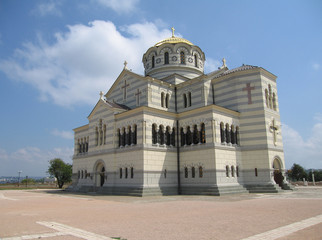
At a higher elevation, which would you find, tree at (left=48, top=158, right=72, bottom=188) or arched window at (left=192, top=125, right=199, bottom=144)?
arched window at (left=192, top=125, right=199, bottom=144)

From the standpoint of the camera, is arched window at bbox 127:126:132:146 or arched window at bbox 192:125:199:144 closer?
arched window at bbox 192:125:199:144

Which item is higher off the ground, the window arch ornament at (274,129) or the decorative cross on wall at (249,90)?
the decorative cross on wall at (249,90)

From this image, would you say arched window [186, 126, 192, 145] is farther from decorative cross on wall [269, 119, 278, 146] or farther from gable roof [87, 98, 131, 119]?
decorative cross on wall [269, 119, 278, 146]

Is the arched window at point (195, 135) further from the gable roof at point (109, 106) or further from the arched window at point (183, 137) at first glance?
the gable roof at point (109, 106)

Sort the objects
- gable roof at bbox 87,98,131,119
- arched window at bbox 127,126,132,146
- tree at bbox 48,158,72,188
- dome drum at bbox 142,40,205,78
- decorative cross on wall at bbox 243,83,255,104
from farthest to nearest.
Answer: tree at bbox 48,158,72,188, dome drum at bbox 142,40,205,78, gable roof at bbox 87,98,131,119, decorative cross on wall at bbox 243,83,255,104, arched window at bbox 127,126,132,146

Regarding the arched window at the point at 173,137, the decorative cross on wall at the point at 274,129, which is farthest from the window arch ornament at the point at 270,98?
the arched window at the point at 173,137

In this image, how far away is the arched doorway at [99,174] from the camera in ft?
113

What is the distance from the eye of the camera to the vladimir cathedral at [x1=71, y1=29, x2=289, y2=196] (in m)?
28.9

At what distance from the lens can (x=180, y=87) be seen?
35125 mm

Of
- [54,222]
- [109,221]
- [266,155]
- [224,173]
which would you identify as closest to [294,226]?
[109,221]

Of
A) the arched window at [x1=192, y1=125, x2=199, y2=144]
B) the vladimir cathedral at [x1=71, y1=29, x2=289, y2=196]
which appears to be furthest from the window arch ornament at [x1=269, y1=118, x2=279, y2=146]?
the arched window at [x1=192, y1=125, x2=199, y2=144]

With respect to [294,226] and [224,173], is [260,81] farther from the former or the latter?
[294,226]

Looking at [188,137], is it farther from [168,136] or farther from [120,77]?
[120,77]

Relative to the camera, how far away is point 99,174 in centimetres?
3472
